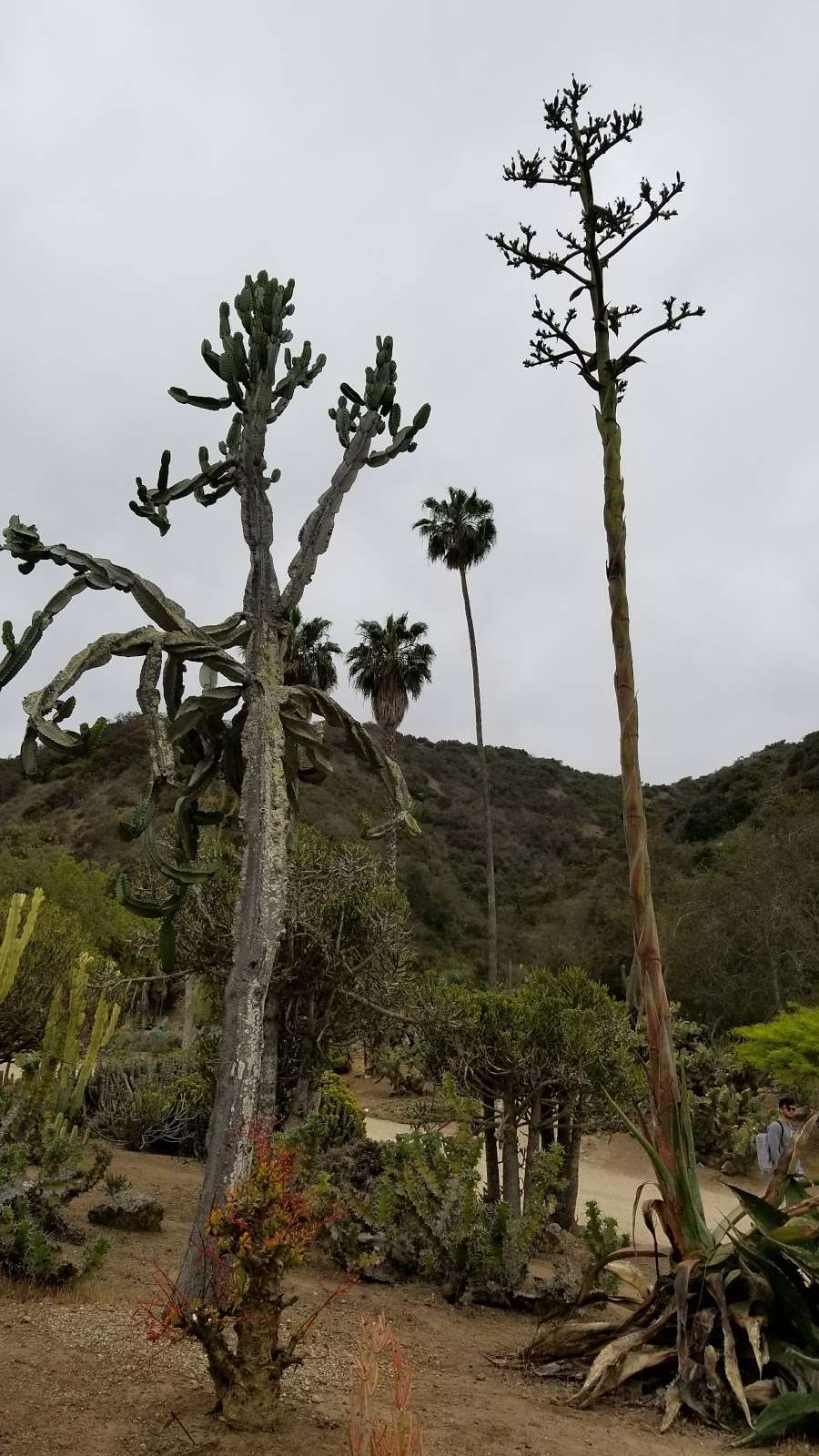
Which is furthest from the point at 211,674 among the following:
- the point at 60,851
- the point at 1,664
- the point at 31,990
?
the point at 60,851

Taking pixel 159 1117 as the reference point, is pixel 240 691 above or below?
above

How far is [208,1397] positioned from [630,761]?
332cm

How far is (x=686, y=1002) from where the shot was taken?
2488 cm

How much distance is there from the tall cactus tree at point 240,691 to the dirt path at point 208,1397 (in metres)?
0.64

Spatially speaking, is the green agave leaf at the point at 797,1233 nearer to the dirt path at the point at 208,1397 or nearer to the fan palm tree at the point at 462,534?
the dirt path at the point at 208,1397

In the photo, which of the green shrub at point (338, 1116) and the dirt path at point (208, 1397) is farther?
the green shrub at point (338, 1116)

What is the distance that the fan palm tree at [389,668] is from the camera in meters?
27.6

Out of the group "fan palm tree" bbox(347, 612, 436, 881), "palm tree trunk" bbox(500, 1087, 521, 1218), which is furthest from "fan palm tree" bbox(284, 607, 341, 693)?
"palm tree trunk" bbox(500, 1087, 521, 1218)

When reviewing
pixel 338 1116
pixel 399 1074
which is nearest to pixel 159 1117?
pixel 338 1116

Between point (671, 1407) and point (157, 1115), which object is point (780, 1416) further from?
point (157, 1115)

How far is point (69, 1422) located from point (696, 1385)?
267 cm

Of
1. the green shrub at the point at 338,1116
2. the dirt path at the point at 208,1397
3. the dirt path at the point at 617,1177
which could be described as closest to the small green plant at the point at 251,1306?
the dirt path at the point at 208,1397

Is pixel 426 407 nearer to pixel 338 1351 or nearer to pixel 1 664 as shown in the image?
pixel 1 664

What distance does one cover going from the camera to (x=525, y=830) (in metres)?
58.5
